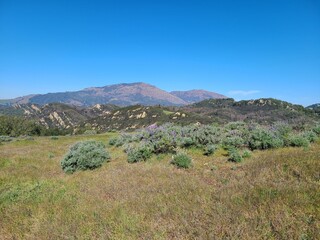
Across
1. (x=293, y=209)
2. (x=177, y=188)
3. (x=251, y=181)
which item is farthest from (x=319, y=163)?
(x=177, y=188)

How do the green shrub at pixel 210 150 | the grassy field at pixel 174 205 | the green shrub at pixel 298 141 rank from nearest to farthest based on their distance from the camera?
1. the grassy field at pixel 174 205
2. the green shrub at pixel 298 141
3. the green shrub at pixel 210 150

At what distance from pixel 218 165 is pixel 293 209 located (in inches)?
227

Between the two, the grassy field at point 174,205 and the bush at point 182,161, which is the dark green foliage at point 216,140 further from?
the grassy field at point 174,205

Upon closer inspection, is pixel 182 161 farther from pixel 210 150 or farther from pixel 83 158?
pixel 83 158

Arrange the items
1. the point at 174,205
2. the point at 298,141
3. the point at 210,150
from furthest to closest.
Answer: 1. the point at 210,150
2. the point at 298,141
3. the point at 174,205

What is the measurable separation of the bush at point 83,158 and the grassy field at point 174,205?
7.58ft

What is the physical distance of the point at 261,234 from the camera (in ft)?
13.7

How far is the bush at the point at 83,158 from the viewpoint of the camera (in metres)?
11.8

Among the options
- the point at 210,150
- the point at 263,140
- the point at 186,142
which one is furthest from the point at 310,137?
the point at 186,142

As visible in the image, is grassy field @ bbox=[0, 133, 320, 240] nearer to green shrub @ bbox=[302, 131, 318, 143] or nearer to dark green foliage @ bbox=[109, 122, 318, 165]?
dark green foliage @ bbox=[109, 122, 318, 165]

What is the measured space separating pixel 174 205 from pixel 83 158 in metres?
7.30

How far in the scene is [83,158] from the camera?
11914 millimetres

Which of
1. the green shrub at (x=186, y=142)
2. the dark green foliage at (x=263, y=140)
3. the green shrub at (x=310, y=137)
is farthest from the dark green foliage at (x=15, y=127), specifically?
the green shrub at (x=310, y=137)

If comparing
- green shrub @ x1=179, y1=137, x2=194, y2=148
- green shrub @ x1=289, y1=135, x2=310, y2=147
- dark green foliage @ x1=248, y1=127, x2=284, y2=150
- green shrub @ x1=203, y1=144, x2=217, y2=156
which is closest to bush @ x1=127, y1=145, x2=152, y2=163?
green shrub @ x1=179, y1=137, x2=194, y2=148
